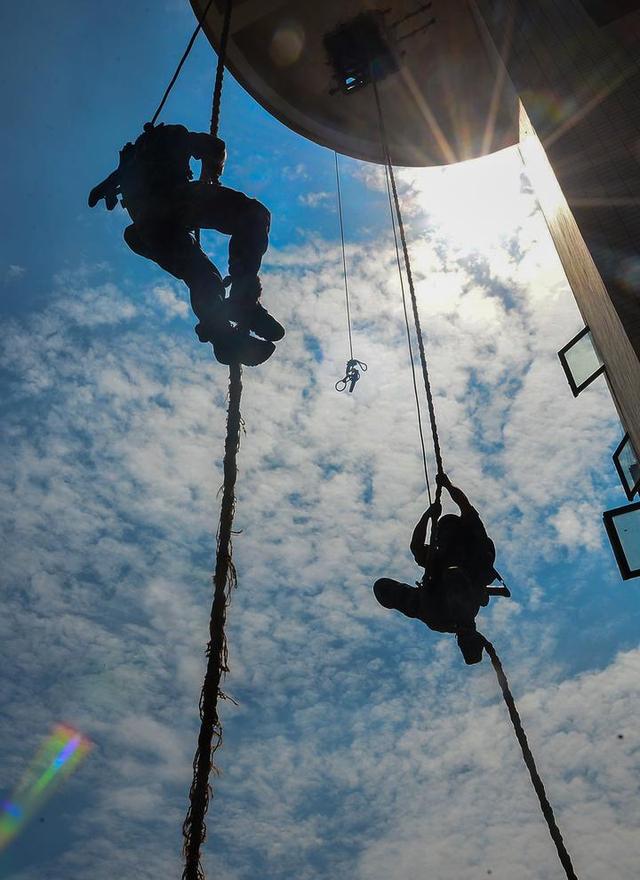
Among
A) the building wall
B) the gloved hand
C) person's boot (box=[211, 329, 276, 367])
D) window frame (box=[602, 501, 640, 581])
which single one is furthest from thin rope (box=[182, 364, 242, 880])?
window frame (box=[602, 501, 640, 581])

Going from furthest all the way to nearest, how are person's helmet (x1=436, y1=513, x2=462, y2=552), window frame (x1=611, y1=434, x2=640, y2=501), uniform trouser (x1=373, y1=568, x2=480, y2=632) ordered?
window frame (x1=611, y1=434, x2=640, y2=501) → person's helmet (x1=436, y1=513, x2=462, y2=552) → uniform trouser (x1=373, y1=568, x2=480, y2=632)

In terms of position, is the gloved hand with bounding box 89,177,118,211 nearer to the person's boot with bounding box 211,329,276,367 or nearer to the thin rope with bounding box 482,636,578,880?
the person's boot with bounding box 211,329,276,367

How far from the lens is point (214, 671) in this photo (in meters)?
2.34

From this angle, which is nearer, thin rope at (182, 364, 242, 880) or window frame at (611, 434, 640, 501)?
thin rope at (182, 364, 242, 880)

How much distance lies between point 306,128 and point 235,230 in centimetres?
611

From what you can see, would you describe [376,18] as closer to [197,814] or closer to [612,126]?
[612,126]

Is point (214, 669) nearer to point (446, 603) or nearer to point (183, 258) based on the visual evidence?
point (446, 603)

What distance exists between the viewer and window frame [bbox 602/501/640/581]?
4795mm

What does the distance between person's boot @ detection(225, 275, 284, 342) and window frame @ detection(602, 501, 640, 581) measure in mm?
3094

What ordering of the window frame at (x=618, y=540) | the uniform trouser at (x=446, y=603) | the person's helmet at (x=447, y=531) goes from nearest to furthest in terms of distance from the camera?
the uniform trouser at (x=446, y=603) → the person's helmet at (x=447, y=531) → the window frame at (x=618, y=540)

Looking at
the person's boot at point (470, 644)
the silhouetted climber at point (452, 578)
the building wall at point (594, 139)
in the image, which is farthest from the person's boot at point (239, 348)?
the building wall at point (594, 139)

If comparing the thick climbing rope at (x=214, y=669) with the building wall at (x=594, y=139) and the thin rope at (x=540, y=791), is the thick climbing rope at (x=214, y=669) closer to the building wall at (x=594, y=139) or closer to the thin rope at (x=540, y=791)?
the thin rope at (x=540, y=791)

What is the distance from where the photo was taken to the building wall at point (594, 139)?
4.34m

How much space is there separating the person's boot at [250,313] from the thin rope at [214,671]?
932 mm
